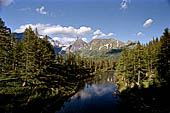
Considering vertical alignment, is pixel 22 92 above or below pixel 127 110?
above

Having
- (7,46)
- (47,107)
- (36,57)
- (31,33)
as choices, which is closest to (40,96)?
(47,107)

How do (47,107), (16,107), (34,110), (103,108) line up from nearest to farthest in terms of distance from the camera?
(16,107)
(34,110)
(47,107)
(103,108)

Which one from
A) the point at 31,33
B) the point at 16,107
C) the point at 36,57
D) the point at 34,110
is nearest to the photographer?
the point at 16,107

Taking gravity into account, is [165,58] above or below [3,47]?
below

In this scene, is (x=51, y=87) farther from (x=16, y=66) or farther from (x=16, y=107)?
(x=16, y=66)

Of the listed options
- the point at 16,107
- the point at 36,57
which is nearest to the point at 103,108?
the point at 16,107

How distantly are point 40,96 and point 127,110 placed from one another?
2057cm

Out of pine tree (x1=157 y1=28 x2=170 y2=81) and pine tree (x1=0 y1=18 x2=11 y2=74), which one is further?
pine tree (x1=0 y1=18 x2=11 y2=74)

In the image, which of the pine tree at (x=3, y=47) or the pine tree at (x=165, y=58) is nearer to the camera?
the pine tree at (x=165, y=58)

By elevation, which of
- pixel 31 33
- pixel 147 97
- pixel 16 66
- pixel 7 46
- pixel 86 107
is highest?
pixel 31 33

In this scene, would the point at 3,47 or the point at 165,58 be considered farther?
the point at 3,47

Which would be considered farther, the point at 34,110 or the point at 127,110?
the point at 127,110

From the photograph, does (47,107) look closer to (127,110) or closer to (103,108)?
(103,108)

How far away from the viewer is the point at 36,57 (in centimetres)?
3241
